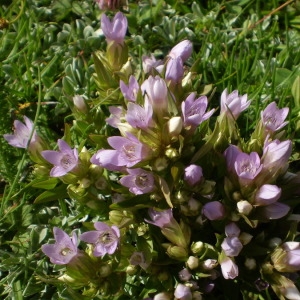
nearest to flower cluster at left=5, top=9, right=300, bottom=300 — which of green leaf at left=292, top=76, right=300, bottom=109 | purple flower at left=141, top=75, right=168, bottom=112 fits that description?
purple flower at left=141, top=75, right=168, bottom=112

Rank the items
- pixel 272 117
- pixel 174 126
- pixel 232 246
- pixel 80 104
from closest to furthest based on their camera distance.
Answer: pixel 174 126 → pixel 232 246 → pixel 272 117 → pixel 80 104

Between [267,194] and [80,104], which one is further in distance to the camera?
[80,104]

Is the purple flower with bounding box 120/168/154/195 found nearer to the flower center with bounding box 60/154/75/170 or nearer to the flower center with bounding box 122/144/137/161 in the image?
the flower center with bounding box 122/144/137/161

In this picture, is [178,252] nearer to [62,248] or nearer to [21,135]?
[62,248]

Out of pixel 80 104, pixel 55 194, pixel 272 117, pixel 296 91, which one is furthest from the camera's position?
pixel 296 91

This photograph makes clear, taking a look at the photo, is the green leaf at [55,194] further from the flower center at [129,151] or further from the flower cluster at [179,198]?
the flower center at [129,151]

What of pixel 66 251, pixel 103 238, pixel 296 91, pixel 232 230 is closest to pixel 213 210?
pixel 232 230

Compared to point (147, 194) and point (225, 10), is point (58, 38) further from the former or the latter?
point (147, 194)
